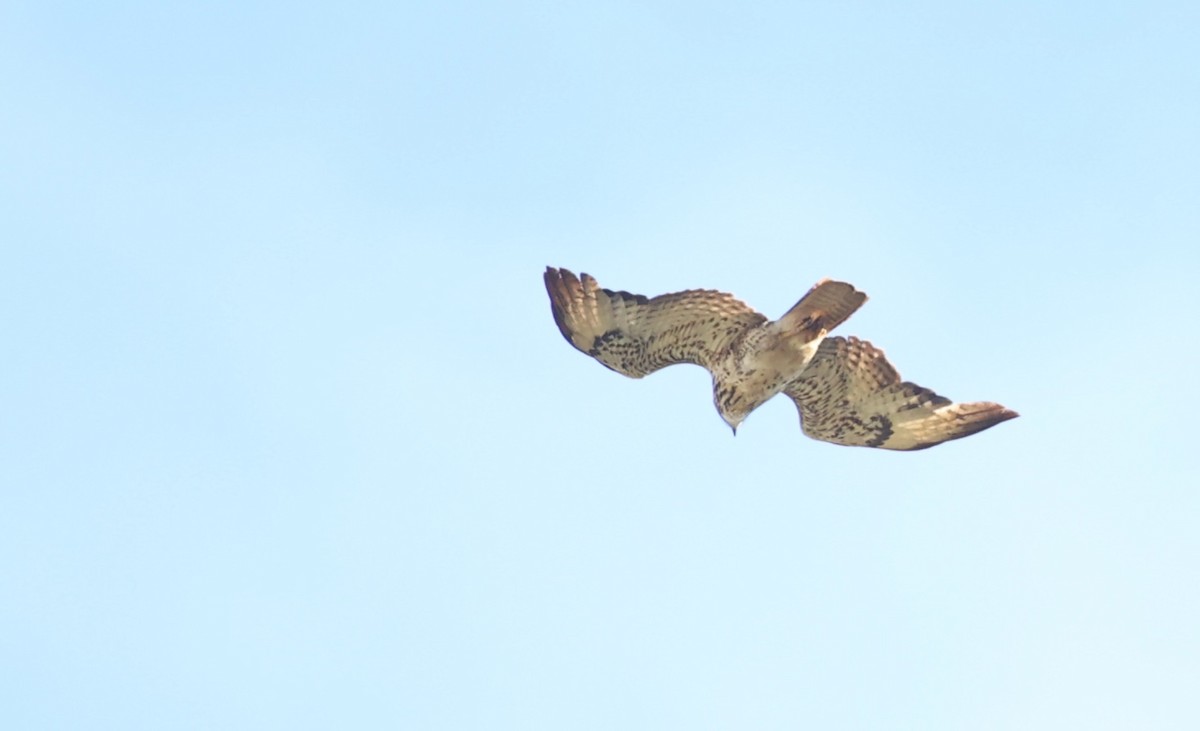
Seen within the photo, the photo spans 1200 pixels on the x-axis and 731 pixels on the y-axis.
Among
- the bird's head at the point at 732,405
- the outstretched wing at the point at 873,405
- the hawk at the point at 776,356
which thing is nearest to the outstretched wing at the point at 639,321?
the hawk at the point at 776,356

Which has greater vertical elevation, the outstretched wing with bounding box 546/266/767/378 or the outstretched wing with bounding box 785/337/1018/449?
the outstretched wing with bounding box 546/266/767/378

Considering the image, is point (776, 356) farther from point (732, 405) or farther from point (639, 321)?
point (639, 321)

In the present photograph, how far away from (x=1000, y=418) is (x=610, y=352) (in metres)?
3.35

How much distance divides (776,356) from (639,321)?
45.9 inches

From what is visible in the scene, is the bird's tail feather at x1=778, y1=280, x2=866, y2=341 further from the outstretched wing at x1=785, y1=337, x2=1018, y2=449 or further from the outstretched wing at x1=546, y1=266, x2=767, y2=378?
the outstretched wing at x1=785, y1=337, x2=1018, y2=449

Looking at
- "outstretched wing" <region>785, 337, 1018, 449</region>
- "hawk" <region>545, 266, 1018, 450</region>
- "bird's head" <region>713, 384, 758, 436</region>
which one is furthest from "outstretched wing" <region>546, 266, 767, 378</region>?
"outstretched wing" <region>785, 337, 1018, 449</region>

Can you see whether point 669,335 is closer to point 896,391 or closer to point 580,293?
point 580,293

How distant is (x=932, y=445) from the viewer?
1439cm

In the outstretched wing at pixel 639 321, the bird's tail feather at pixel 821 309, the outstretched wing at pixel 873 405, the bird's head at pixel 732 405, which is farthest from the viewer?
the outstretched wing at pixel 873 405

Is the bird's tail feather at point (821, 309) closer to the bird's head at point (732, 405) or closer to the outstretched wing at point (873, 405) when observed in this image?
the outstretched wing at point (873, 405)

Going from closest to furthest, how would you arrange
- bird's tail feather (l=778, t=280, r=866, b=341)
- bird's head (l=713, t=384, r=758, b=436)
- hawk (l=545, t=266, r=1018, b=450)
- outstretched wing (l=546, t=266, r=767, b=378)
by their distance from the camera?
bird's tail feather (l=778, t=280, r=866, b=341)
hawk (l=545, t=266, r=1018, b=450)
outstretched wing (l=546, t=266, r=767, b=378)
bird's head (l=713, t=384, r=758, b=436)

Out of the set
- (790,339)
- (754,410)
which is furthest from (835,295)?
(754,410)

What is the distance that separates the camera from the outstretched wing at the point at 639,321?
44.9ft

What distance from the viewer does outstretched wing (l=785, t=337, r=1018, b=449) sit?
1417 cm
